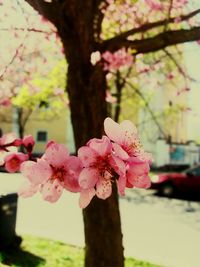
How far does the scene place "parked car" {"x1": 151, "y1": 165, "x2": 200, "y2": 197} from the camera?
65.9 feet

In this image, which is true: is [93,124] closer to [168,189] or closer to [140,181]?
[140,181]

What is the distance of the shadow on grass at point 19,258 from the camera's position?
28.7 feet

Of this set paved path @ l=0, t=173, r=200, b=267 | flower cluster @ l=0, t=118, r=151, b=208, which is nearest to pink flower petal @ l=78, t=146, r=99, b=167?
flower cluster @ l=0, t=118, r=151, b=208

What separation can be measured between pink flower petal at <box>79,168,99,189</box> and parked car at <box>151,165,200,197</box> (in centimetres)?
1835

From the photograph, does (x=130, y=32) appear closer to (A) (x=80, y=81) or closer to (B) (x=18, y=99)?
(A) (x=80, y=81)

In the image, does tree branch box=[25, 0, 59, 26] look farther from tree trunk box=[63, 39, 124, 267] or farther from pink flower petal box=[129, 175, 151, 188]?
pink flower petal box=[129, 175, 151, 188]

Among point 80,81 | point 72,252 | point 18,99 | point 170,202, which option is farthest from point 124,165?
point 18,99

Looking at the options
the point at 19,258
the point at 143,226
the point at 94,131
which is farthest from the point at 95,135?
the point at 143,226

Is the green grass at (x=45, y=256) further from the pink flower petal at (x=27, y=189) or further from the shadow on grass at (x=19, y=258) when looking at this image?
the pink flower petal at (x=27, y=189)

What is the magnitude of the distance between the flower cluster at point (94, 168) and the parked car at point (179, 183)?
18.3 m

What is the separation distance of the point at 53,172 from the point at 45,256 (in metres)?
7.66

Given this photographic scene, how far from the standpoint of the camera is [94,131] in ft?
21.3

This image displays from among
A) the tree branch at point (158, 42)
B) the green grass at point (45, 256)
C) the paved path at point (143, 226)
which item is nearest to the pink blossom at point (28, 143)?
the tree branch at point (158, 42)

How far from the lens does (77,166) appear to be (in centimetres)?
209
